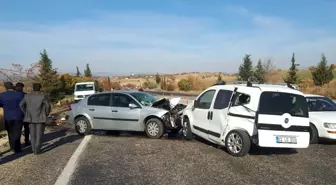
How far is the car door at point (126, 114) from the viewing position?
11.7 metres


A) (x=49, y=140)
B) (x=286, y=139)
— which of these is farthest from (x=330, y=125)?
(x=49, y=140)

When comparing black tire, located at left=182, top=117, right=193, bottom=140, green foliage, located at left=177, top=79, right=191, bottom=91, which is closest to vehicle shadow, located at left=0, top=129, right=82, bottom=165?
black tire, located at left=182, top=117, right=193, bottom=140

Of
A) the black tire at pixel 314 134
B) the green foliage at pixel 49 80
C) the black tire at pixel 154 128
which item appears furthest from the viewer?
the green foliage at pixel 49 80

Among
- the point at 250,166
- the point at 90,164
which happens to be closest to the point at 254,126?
the point at 250,166

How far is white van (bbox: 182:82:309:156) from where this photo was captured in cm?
847

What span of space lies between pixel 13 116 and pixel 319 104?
29.7 ft

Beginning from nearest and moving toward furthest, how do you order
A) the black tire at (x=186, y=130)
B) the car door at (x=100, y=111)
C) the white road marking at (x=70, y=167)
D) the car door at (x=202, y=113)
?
the white road marking at (x=70, y=167) → the car door at (x=202, y=113) → the black tire at (x=186, y=130) → the car door at (x=100, y=111)

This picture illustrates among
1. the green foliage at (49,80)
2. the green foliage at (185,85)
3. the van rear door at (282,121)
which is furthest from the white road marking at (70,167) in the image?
the green foliage at (185,85)

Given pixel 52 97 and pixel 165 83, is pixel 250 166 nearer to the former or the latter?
pixel 52 97

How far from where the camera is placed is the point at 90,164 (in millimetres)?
7809

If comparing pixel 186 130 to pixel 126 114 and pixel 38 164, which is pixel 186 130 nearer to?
pixel 126 114

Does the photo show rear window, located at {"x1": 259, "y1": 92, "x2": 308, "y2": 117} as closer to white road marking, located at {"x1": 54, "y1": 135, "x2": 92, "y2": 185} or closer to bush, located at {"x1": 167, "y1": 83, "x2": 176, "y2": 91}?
white road marking, located at {"x1": 54, "y1": 135, "x2": 92, "y2": 185}

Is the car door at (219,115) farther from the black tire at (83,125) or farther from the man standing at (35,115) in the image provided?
the black tire at (83,125)

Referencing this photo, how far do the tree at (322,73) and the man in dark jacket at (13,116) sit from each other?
42.2 meters
